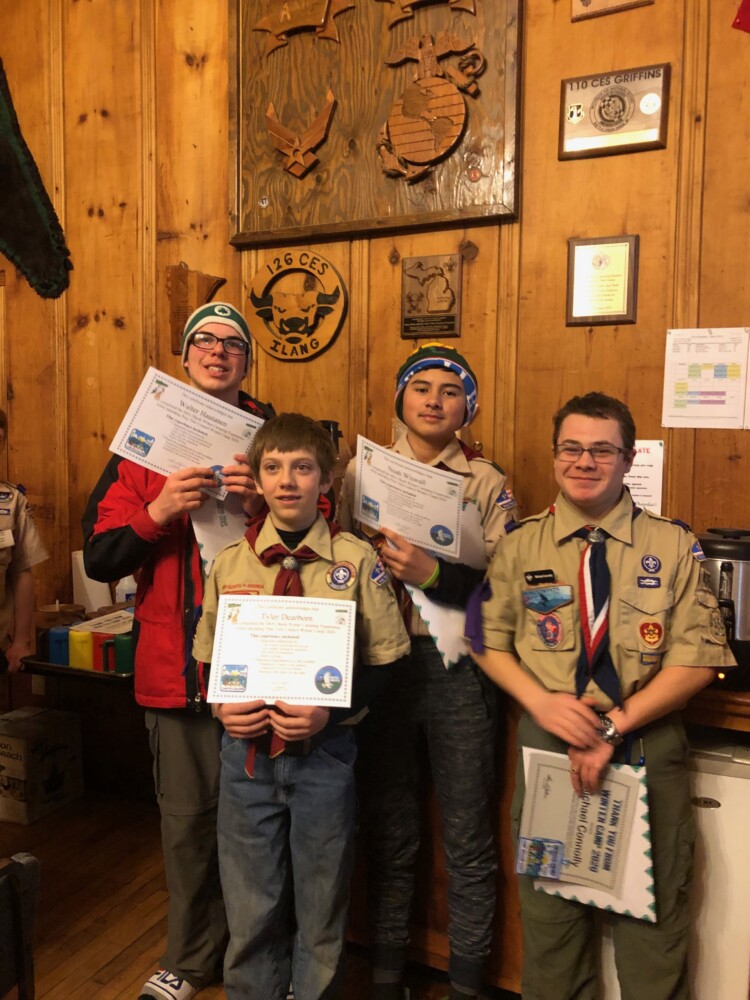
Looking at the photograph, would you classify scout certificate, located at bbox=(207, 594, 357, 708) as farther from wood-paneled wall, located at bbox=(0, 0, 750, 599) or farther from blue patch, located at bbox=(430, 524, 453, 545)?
wood-paneled wall, located at bbox=(0, 0, 750, 599)

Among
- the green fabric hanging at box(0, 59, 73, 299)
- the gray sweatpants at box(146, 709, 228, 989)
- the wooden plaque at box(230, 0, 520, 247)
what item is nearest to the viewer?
the green fabric hanging at box(0, 59, 73, 299)

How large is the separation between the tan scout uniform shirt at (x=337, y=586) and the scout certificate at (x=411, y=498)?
0.10m

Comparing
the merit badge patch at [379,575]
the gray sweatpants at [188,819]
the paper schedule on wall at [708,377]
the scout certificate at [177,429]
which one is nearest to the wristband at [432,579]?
the merit badge patch at [379,575]

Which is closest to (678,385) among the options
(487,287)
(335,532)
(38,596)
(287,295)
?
→ (487,287)

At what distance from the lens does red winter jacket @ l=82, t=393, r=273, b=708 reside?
1.65 meters

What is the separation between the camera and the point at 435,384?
1.65 meters

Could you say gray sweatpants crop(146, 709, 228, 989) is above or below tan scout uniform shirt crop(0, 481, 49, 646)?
below

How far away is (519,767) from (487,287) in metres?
1.35

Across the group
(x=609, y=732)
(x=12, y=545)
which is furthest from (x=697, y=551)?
(x=12, y=545)

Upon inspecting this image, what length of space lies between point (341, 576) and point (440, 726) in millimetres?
458

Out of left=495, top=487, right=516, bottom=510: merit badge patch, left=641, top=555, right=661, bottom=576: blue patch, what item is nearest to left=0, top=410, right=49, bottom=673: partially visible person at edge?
left=495, top=487, right=516, bottom=510: merit badge patch

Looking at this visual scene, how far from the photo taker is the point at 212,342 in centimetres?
165

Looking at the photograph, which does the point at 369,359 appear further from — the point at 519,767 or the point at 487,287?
the point at 519,767

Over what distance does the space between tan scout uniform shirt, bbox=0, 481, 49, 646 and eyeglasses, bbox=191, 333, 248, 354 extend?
1.01 metres
